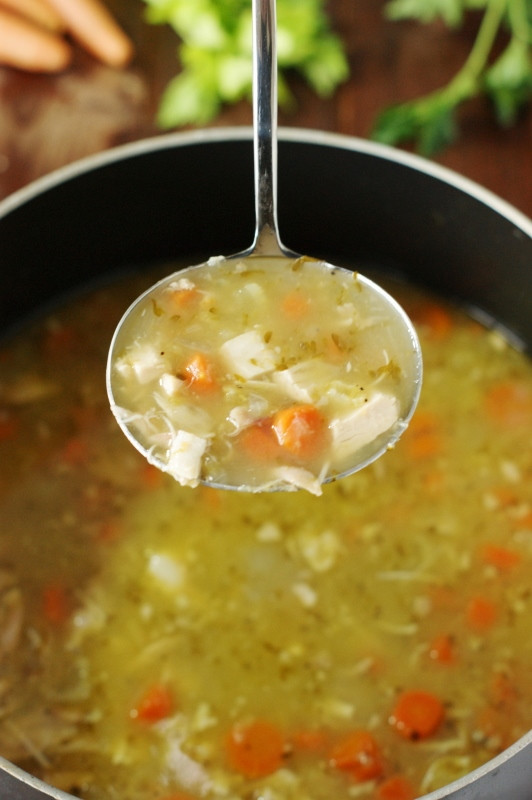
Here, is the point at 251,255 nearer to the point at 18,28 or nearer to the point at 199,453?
the point at 199,453

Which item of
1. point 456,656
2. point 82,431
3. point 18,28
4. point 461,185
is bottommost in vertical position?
point 456,656

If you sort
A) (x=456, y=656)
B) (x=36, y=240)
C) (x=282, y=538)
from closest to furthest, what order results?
(x=456, y=656)
(x=282, y=538)
(x=36, y=240)

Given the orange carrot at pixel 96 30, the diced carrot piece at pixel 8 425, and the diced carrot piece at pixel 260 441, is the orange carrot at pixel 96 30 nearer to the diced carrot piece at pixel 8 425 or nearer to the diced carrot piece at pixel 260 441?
the diced carrot piece at pixel 8 425

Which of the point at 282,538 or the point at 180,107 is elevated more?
the point at 180,107

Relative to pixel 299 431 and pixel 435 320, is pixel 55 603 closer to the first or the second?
pixel 299 431

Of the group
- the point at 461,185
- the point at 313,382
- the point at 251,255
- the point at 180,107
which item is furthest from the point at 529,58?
the point at 313,382
